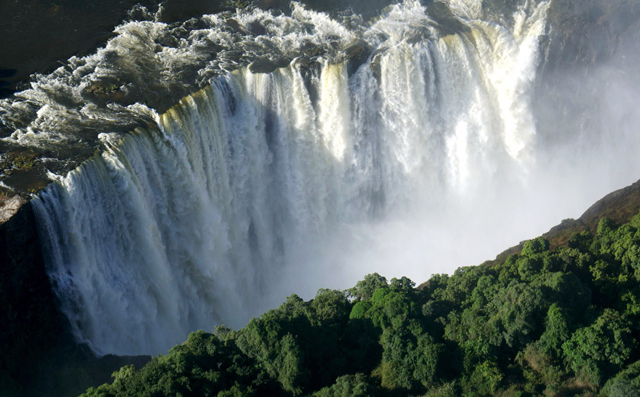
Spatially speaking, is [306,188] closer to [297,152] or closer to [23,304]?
[297,152]

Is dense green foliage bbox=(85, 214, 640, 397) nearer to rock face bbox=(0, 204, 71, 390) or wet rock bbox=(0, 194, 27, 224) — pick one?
rock face bbox=(0, 204, 71, 390)

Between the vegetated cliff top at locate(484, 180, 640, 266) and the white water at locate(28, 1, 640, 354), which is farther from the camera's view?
the vegetated cliff top at locate(484, 180, 640, 266)

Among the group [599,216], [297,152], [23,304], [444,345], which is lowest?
[444,345]

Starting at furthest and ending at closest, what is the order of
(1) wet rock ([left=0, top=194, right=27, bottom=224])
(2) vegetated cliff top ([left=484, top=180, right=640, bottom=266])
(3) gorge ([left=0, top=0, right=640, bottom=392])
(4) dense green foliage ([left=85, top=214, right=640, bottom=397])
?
1. (2) vegetated cliff top ([left=484, top=180, right=640, bottom=266])
2. (3) gorge ([left=0, top=0, right=640, bottom=392])
3. (1) wet rock ([left=0, top=194, right=27, bottom=224])
4. (4) dense green foliage ([left=85, top=214, right=640, bottom=397])

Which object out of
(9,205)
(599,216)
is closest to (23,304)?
(9,205)

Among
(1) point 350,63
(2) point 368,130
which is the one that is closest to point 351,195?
Result: (2) point 368,130

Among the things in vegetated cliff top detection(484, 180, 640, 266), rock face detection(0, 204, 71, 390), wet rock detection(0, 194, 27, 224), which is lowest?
vegetated cliff top detection(484, 180, 640, 266)

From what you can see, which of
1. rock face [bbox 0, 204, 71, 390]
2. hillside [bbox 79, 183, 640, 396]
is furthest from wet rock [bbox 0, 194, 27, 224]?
hillside [bbox 79, 183, 640, 396]
